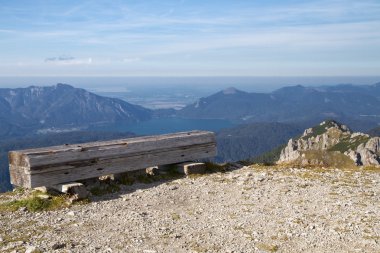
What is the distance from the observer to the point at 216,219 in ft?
42.0

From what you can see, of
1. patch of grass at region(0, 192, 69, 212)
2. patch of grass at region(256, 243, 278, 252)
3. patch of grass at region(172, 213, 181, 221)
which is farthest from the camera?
patch of grass at region(0, 192, 69, 212)

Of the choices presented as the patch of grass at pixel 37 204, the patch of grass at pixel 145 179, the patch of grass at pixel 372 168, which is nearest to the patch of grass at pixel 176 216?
the patch of grass at pixel 37 204

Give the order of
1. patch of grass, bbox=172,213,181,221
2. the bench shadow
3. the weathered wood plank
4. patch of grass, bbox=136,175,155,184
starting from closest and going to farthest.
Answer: patch of grass, bbox=172,213,181,221 < the weathered wood plank < the bench shadow < patch of grass, bbox=136,175,155,184

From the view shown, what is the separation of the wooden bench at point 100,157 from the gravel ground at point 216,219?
133 centimetres

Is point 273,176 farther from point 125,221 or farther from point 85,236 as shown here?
point 85,236

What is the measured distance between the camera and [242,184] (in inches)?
677

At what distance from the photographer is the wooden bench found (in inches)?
590

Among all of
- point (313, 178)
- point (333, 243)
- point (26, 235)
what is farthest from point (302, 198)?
point (26, 235)

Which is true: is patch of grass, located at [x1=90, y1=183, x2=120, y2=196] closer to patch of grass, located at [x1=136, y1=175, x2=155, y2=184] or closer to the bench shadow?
the bench shadow

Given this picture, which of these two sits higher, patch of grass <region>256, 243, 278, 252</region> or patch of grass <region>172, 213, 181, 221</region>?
patch of grass <region>256, 243, 278, 252</region>

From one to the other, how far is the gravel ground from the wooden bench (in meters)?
1.33

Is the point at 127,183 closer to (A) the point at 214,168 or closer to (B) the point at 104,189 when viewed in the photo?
(B) the point at 104,189

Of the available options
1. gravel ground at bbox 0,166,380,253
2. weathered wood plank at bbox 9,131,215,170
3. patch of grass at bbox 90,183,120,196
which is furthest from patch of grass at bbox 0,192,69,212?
patch of grass at bbox 90,183,120,196

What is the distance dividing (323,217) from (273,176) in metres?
5.78
